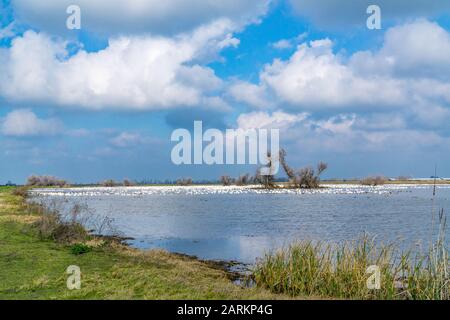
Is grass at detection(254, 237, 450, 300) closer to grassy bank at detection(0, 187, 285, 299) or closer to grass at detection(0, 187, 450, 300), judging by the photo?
grass at detection(0, 187, 450, 300)

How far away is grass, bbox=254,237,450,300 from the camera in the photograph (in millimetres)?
12008

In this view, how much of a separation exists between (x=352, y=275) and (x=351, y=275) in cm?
7

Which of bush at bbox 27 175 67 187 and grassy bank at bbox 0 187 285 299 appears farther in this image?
bush at bbox 27 175 67 187

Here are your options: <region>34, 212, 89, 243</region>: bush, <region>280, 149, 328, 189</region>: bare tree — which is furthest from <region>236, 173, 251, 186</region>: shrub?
<region>34, 212, 89, 243</region>: bush

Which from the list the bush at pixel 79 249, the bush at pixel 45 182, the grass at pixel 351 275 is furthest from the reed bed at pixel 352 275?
the bush at pixel 45 182

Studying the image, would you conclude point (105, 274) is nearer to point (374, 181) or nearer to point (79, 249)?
point (79, 249)

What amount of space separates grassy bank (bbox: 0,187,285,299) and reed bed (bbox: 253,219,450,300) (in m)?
1.21

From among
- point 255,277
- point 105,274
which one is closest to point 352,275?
point 255,277

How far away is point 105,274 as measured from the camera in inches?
557

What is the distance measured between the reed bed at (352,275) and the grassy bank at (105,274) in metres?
1.21
